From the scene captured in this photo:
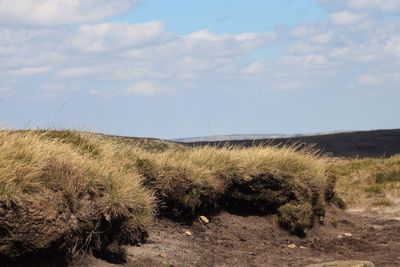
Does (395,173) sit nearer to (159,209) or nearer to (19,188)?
(159,209)

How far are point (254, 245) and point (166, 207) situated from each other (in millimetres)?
1910

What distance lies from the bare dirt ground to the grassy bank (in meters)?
0.30

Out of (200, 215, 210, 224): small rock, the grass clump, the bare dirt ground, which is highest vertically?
the grass clump

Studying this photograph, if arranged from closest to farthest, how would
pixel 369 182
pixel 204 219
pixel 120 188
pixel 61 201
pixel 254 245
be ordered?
pixel 61 201
pixel 120 188
pixel 254 245
pixel 204 219
pixel 369 182

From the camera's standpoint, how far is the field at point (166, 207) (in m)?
7.38

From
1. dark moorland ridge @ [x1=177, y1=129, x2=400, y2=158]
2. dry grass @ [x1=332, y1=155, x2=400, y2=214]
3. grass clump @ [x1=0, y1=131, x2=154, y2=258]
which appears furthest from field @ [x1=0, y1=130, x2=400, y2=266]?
dark moorland ridge @ [x1=177, y1=129, x2=400, y2=158]

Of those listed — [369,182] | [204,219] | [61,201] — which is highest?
[61,201]

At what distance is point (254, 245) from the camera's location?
11922mm

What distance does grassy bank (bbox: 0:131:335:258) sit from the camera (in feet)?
23.8

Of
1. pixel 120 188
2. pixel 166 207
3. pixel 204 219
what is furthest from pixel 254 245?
pixel 120 188

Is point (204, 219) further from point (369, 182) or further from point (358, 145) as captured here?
point (358, 145)

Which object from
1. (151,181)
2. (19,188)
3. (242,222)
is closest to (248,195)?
(242,222)

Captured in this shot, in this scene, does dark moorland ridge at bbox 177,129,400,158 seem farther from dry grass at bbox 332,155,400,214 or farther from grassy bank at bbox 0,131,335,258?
grassy bank at bbox 0,131,335,258

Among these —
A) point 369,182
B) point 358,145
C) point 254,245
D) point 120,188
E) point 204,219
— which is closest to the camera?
point 120,188
